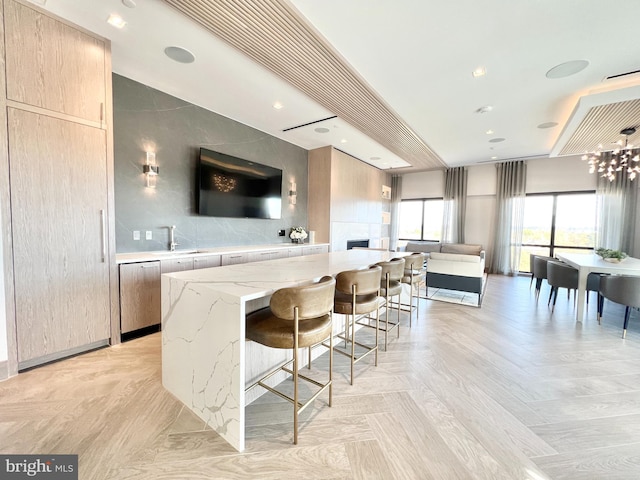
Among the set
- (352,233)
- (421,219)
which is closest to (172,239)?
(352,233)

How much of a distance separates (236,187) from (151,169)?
4.49 feet

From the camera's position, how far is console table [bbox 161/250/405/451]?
153cm

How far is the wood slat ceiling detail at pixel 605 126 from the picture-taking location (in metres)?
3.65

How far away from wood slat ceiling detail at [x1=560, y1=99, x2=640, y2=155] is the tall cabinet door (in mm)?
6389

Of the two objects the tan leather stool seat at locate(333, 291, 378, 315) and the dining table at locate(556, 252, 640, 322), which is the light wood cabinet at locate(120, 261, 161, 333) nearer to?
the tan leather stool seat at locate(333, 291, 378, 315)

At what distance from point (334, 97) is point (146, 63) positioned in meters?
2.33

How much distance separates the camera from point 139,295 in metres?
2.98

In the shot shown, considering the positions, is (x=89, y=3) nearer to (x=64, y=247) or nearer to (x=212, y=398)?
(x=64, y=247)

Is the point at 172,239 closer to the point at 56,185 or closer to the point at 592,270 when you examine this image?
the point at 56,185

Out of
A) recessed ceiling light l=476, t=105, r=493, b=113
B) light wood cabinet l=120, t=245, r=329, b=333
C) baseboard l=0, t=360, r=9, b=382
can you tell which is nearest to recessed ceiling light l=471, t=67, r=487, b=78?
recessed ceiling light l=476, t=105, r=493, b=113

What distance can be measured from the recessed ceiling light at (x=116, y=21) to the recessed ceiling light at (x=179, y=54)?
40cm

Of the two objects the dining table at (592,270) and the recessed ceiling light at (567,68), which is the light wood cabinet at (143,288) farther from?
the dining table at (592,270)

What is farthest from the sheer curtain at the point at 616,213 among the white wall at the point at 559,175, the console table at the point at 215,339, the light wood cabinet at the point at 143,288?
the light wood cabinet at the point at 143,288

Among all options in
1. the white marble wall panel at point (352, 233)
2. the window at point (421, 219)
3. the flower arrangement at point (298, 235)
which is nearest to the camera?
the flower arrangement at point (298, 235)
